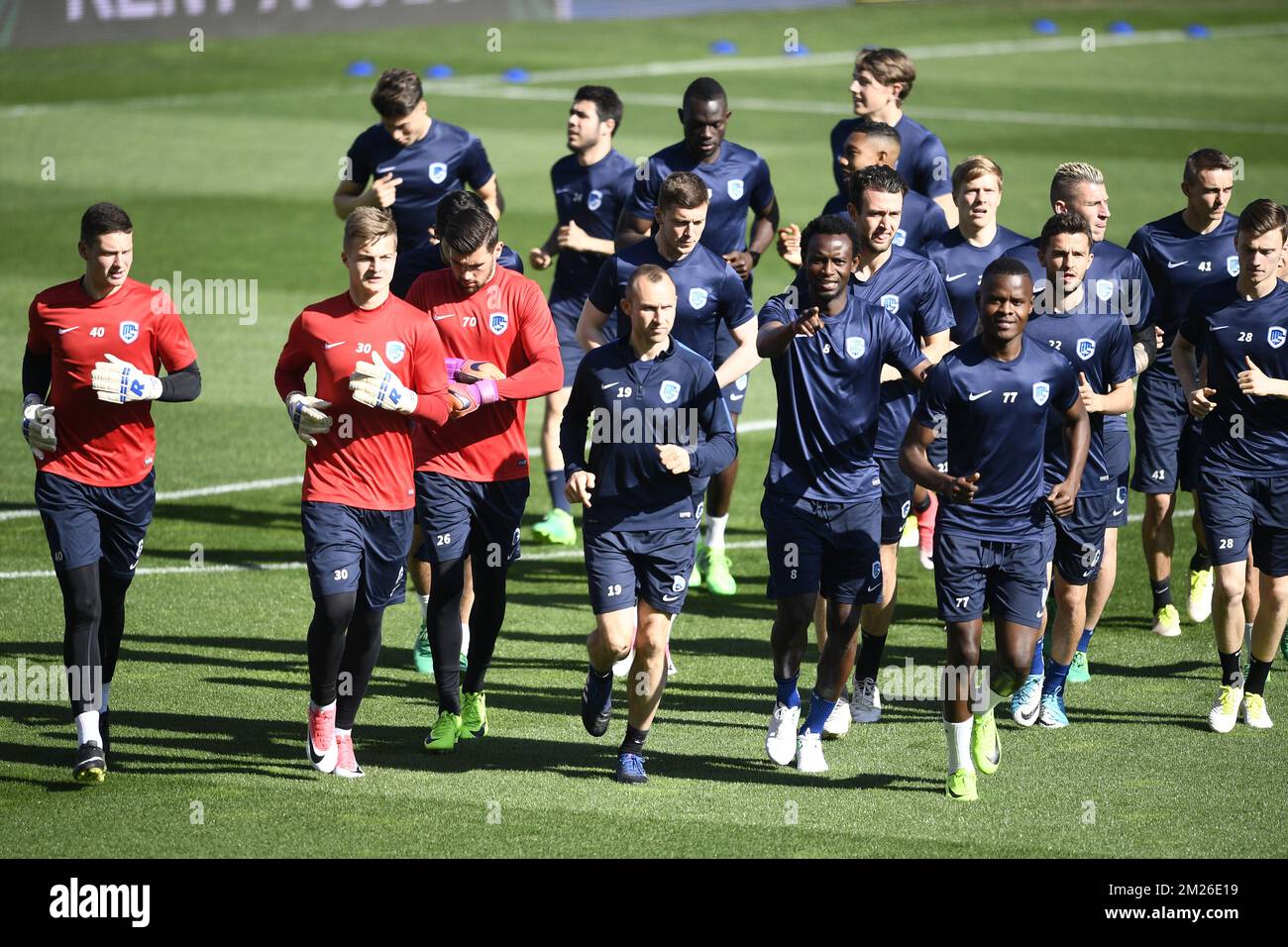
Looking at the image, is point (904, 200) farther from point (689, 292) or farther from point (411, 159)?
point (411, 159)

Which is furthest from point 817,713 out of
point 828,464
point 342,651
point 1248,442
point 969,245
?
point 969,245

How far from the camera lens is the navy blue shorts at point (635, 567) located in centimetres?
852

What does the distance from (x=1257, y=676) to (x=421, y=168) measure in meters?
6.19

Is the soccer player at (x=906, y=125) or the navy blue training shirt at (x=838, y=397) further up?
the soccer player at (x=906, y=125)

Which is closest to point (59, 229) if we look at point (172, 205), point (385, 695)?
point (172, 205)

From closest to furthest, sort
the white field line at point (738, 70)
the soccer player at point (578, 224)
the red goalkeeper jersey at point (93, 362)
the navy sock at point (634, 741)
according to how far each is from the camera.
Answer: the red goalkeeper jersey at point (93, 362) → the navy sock at point (634, 741) → the soccer player at point (578, 224) → the white field line at point (738, 70)

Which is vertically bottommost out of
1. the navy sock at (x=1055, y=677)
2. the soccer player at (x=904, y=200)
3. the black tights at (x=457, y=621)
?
the navy sock at (x=1055, y=677)

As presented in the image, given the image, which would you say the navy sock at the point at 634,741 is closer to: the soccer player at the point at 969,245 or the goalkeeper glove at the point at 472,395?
the goalkeeper glove at the point at 472,395

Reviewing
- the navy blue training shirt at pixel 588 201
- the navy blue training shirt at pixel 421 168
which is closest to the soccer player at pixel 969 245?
the navy blue training shirt at pixel 588 201

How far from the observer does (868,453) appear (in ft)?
29.1

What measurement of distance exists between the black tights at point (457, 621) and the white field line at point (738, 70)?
23.4m

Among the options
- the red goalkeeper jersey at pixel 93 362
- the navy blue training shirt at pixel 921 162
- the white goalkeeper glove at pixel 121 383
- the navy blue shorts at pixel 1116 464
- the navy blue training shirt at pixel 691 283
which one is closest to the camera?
the white goalkeeper glove at pixel 121 383

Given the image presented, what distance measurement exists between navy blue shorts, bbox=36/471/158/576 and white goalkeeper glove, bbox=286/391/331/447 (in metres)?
0.93

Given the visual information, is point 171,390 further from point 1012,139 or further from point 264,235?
point 1012,139
